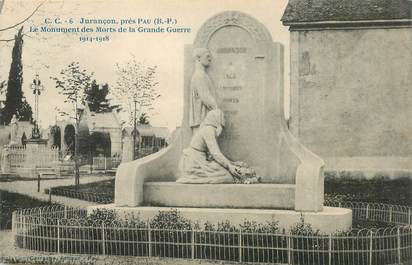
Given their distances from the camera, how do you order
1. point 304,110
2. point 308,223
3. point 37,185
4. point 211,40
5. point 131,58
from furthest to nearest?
point 37,185 < point 304,110 < point 131,58 < point 211,40 < point 308,223

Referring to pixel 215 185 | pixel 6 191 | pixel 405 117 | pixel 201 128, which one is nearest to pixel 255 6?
pixel 201 128

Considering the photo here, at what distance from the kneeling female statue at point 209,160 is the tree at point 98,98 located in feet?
26.1

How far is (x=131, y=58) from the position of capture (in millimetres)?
16172

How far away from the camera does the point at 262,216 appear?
34.9 feet

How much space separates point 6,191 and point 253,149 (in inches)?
396

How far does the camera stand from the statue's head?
12.0 meters

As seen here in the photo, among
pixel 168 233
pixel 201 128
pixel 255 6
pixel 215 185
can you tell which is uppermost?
pixel 255 6

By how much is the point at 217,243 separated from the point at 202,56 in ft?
12.3

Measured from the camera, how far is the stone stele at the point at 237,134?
37.5 feet

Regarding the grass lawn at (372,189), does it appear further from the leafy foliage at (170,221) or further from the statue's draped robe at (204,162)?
the leafy foliage at (170,221)

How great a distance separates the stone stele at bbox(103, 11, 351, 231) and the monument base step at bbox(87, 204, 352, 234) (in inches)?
6.8

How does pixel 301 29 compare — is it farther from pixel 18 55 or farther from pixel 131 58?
pixel 18 55

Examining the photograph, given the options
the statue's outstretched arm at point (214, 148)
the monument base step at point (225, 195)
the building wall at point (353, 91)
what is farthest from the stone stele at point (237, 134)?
the building wall at point (353, 91)

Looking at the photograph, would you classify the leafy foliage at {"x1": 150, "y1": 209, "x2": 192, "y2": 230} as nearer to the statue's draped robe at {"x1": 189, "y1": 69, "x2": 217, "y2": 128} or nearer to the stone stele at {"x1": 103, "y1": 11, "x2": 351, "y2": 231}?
the stone stele at {"x1": 103, "y1": 11, "x2": 351, "y2": 231}
